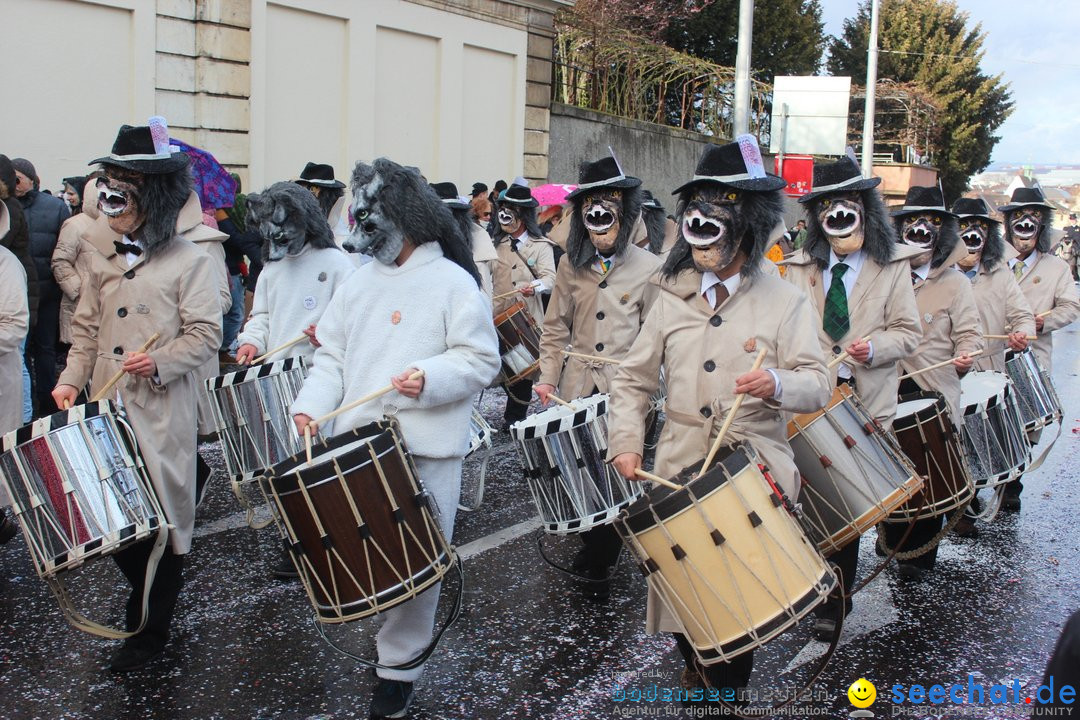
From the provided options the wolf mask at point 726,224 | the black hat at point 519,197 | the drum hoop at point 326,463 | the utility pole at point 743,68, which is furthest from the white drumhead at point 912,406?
the utility pole at point 743,68

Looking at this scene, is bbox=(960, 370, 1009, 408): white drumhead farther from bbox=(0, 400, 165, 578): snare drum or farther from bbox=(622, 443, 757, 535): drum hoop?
bbox=(0, 400, 165, 578): snare drum

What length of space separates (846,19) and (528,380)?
44591 mm

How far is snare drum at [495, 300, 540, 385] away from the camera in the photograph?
8.33 metres

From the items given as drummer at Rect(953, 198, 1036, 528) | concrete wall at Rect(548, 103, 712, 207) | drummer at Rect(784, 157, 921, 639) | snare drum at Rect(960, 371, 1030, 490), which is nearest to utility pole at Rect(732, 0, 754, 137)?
concrete wall at Rect(548, 103, 712, 207)

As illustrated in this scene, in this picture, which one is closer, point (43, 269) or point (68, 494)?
A: point (68, 494)

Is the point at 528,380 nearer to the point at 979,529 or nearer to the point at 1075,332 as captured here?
the point at 979,529

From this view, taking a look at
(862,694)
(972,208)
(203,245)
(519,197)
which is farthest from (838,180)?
(519,197)

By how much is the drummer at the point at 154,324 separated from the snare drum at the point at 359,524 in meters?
1.17

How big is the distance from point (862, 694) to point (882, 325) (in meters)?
1.83

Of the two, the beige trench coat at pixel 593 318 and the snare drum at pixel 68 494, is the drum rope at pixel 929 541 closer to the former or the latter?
the beige trench coat at pixel 593 318

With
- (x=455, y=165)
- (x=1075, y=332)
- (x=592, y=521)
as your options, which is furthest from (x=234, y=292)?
(x=1075, y=332)

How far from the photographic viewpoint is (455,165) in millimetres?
16844

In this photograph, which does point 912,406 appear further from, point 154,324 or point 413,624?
point 154,324

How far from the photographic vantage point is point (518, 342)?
27.4ft
